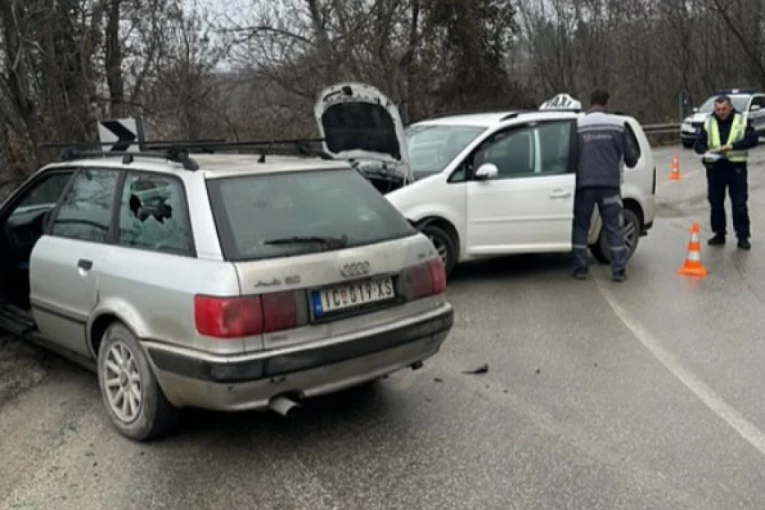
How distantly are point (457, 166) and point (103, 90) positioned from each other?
8041 mm

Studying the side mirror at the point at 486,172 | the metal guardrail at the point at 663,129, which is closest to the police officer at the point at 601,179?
the side mirror at the point at 486,172

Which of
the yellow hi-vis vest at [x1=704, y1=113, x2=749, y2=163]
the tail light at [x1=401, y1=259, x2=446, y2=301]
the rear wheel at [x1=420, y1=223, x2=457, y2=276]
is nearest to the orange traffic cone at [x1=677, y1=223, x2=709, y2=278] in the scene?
the yellow hi-vis vest at [x1=704, y1=113, x2=749, y2=163]

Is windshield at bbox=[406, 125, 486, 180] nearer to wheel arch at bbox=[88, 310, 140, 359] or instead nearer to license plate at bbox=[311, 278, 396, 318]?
license plate at bbox=[311, 278, 396, 318]

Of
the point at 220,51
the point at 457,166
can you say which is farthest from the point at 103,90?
the point at 457,166

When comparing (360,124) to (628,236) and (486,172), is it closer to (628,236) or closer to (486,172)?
(486,172)

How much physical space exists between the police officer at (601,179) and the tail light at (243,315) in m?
4.96

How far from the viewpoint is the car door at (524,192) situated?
7996 mm

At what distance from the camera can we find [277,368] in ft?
12.5

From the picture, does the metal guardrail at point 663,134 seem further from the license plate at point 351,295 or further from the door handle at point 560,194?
the license plate at point 351,295

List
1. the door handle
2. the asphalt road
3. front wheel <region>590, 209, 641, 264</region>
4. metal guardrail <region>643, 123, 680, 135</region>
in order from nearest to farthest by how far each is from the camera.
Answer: the asphalt road < the door handle < front wheel <region>590, 209, 641, 264</region> < metal guardrail <region>643, 123, 680, 135</region>

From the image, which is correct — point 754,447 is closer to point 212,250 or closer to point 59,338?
point 212,250

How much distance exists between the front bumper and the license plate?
160mm

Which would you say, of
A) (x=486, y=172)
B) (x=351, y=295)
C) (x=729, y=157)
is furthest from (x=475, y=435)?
(x=729, y=157)

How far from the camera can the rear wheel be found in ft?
25.6
